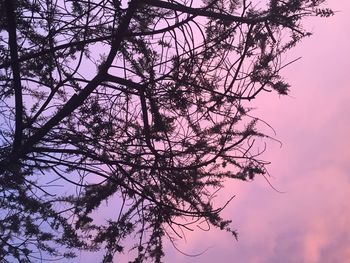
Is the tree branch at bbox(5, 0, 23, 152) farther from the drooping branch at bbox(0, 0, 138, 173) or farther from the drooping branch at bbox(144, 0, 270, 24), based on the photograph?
the drooping branch at bbox(144, 0, 270, 24)

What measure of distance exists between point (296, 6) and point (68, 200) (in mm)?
2826

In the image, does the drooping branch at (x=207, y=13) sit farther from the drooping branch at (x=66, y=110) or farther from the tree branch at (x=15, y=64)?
the tree branch at (x=15, y=64)

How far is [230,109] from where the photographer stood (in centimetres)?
377

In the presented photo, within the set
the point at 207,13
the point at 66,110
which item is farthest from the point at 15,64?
the point at 207,13

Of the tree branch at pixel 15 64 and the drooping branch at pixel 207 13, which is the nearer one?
the drooping branch at pixel 207 13

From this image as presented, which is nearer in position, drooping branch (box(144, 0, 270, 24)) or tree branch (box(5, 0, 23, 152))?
drooping branch (box(144, 0, 270, 24))

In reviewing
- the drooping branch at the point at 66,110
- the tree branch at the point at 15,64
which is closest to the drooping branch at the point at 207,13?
the drooping branch at the point at 66,110

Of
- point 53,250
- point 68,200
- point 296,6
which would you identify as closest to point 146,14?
point 296,6

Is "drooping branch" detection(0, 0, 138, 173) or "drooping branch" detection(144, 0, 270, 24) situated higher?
"drooping branch" detection(144, 0, 270, 24)

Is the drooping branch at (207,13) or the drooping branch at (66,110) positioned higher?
the drooping branch at (207,13)

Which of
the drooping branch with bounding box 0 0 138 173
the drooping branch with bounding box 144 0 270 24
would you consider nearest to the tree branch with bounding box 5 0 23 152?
the drooping branch with bounding box 0 0 138 173

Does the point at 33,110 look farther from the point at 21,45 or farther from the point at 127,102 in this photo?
the point at 127,102

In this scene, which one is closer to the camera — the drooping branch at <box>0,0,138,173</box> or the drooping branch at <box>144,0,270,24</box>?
the drooping branch at <box>144,0,270,24</box>

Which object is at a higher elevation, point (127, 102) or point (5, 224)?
point (127, 102)
